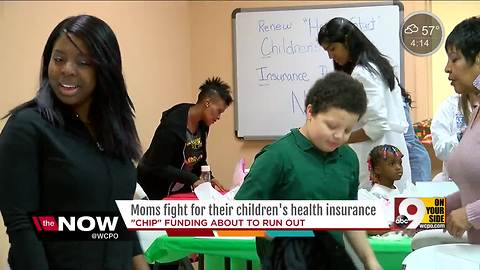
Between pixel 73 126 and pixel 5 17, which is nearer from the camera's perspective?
pixel 73 126

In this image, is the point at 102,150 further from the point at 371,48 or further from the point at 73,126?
the point at 371,48

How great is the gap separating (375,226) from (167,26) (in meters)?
0.68

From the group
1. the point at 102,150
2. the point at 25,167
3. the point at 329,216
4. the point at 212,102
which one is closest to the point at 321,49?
the point at 212,102

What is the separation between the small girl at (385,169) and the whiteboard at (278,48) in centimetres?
18

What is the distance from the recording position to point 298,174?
1024 mm

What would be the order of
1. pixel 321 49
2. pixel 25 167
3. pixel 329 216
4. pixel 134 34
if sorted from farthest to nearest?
pixel 134 34
pixel 321 49
pixel 329 216
pixel 25 167

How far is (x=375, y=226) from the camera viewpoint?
Answer: 1.09 m

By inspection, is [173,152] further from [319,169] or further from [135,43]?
[319,169]

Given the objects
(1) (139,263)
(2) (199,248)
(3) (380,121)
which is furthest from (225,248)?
(3) (380,121)

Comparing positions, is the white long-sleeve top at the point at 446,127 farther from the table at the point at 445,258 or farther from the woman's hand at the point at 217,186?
the woman's hand at the point at 217,186

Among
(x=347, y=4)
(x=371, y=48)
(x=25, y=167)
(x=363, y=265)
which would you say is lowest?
(x=363, y=265)

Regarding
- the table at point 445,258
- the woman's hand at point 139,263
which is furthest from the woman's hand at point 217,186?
the table at point 445,258

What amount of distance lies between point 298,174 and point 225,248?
361 mm

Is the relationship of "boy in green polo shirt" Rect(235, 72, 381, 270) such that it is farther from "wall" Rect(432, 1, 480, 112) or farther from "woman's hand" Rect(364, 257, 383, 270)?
"wall" Rect(432, 1, 480, 112)
